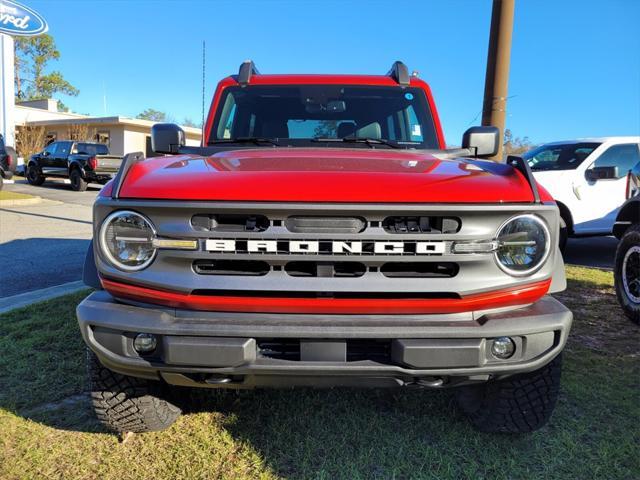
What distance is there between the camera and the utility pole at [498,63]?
→ 6.01 metres

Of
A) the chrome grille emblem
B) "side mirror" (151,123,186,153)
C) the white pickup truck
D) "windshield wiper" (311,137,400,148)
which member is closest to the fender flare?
the chrome grille emblem

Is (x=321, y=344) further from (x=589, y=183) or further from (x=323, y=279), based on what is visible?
(x=589, y=183)

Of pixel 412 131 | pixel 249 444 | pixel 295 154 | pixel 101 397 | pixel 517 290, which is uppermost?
pixel 412 131

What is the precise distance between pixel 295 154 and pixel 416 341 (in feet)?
4.00

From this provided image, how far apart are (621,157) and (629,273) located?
3572mm

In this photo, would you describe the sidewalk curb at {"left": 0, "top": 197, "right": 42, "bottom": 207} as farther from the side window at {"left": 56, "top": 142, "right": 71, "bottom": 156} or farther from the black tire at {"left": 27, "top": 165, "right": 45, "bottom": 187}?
the black tire at {"left": 27, "top": 165, "right": 45, "bottom": 187}

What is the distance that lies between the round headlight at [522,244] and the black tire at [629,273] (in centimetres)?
311

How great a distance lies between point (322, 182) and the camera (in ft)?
6.48

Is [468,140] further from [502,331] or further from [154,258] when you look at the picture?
[154,258]

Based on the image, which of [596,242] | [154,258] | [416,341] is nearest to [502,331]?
[416,341]

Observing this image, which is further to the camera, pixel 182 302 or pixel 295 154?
pixel 295 154

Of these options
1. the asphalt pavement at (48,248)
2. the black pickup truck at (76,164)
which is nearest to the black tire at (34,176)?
the black pickup truck at (76,164)

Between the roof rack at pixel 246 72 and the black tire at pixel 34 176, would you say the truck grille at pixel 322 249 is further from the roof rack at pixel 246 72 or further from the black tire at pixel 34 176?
the black tire at pixel 34 176

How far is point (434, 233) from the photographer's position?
194 cm
